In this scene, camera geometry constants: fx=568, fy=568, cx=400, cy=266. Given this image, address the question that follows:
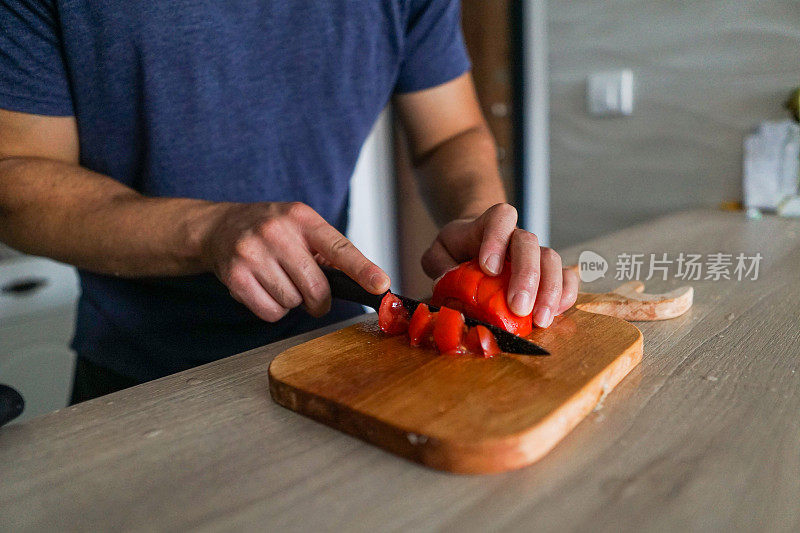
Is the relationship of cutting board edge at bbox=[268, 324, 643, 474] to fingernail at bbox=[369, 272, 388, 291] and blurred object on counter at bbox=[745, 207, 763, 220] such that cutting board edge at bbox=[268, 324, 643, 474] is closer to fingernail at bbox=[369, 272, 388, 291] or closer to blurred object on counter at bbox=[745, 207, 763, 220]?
fingernail at bbox=[369, 272, 388, 291]

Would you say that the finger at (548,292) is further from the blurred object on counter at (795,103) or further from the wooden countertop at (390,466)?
the blurred object on counter at (795,103)

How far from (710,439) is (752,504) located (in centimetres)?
11

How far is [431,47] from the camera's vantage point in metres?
1.43

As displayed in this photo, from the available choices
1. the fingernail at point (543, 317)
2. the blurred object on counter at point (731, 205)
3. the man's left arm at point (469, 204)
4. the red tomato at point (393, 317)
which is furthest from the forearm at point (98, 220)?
the blurred object on counter at point (731, 205)

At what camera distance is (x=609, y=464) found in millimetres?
572

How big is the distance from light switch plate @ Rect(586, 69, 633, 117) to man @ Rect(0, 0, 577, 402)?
2.72 feet

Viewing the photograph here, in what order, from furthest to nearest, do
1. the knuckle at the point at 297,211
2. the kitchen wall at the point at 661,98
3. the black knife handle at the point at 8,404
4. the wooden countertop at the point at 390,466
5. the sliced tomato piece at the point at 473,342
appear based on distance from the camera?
the kitchen wall at the point at 661,98 → the knuckle at the point at 297,211 → the sliced tomato piece at the point at 473,342 → the black knife handle at the point at 8,404 → the wooden countertop at the point at 390,466

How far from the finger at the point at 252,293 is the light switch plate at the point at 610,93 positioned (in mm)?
1659

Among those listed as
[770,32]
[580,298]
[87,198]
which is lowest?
[580,298]

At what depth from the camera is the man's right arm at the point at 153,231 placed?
2.83 feet

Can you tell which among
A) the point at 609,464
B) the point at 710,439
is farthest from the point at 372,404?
the point at 710,439

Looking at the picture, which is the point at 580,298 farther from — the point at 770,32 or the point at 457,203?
the point at 770,32

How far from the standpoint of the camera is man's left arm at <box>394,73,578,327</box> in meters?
0.86

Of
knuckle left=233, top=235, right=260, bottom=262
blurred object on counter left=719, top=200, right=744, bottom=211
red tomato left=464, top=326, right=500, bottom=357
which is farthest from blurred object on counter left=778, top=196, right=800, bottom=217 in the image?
knuckle left=233, top=235, right=260, bottom=262
